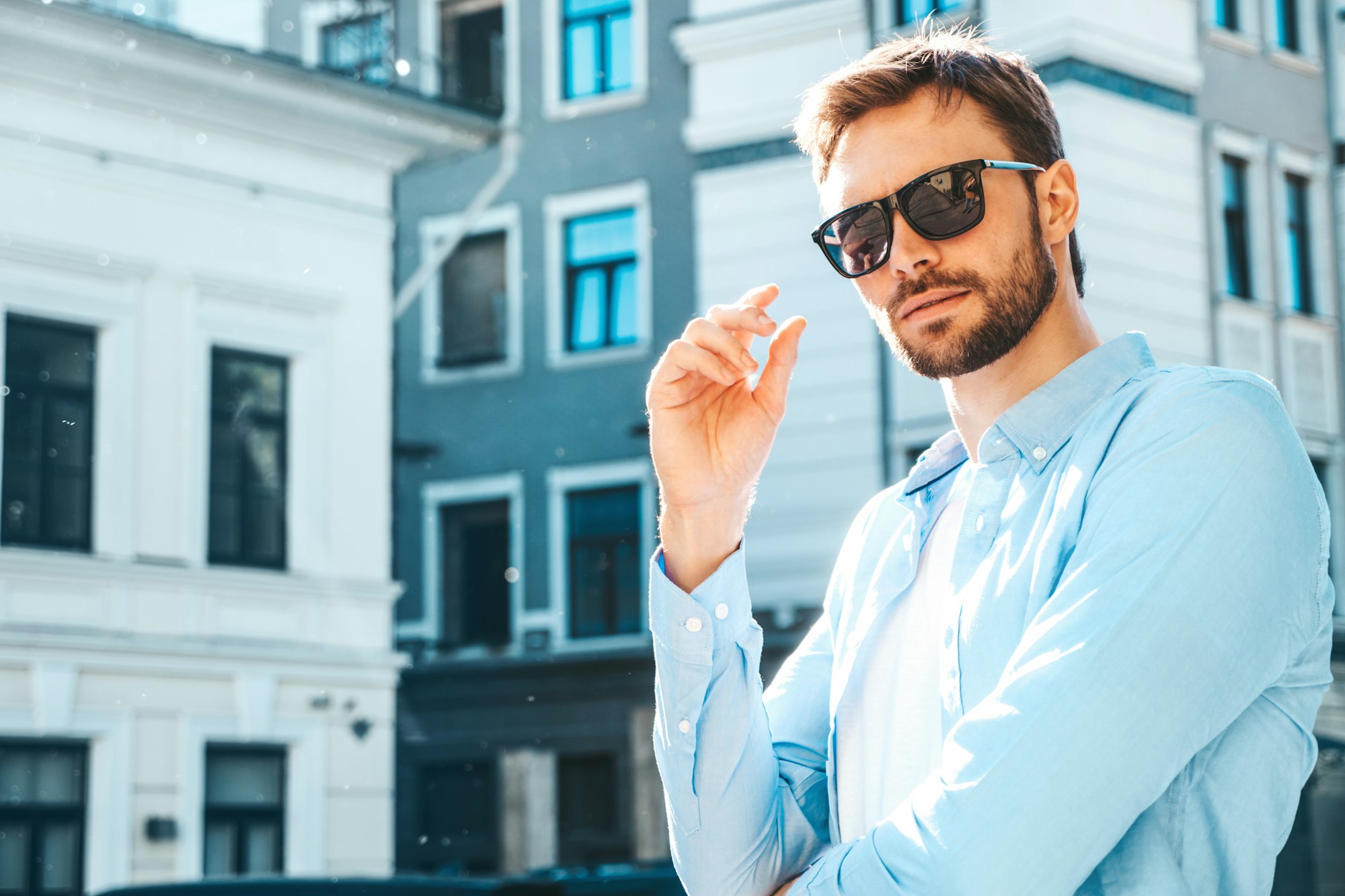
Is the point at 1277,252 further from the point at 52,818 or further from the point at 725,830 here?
the point at 725,830

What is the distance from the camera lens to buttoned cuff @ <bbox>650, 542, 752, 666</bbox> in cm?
110

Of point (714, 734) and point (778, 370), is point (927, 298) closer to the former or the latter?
point (778, 370)

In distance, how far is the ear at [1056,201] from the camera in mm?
1151

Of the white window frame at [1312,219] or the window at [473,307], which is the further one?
the window at [473,307]

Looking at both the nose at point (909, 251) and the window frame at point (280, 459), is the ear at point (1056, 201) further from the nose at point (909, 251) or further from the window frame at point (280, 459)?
the window frame at point (280, 459)

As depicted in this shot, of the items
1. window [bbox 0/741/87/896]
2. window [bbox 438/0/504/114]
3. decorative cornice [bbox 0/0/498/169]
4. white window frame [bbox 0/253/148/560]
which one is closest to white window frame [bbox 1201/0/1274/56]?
window [bbox 438/0/504/114]

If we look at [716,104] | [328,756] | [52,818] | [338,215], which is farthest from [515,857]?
[716,104]

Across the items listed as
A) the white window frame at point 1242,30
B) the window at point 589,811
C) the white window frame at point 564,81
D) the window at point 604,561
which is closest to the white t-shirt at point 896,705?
the window at point 589,811

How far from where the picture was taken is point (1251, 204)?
786cm

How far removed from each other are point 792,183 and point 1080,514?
7.33 m

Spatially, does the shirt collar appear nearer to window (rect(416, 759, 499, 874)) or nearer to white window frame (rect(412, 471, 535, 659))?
window (rect(416, 759, 499, 874))

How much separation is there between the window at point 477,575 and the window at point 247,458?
67.3 inches

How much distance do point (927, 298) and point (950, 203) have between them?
6 cm

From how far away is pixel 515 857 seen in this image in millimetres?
8406
